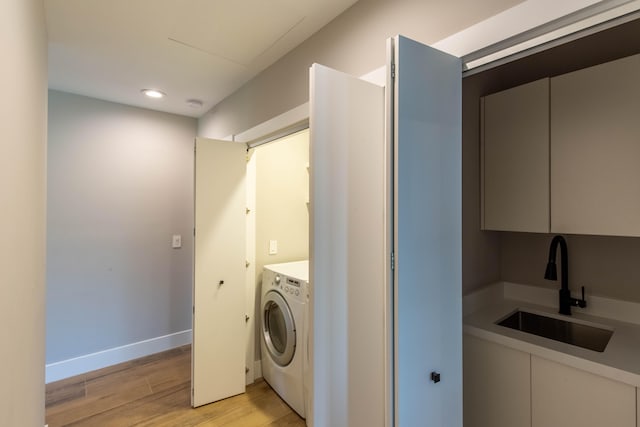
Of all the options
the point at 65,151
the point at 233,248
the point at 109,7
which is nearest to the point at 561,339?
the point at 233,248

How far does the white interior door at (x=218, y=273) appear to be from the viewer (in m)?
2.30

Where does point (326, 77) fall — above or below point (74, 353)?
above

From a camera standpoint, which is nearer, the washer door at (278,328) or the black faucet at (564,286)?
the black faucet at (564,286)

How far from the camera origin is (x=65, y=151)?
2727mm

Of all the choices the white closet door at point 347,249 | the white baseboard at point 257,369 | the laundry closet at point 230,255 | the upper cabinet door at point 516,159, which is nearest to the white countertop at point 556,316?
the upper cabinet door at point 516,159

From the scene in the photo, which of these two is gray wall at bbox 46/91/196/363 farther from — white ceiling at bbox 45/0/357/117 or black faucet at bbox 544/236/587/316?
black faucet at bbox 544/236/587/316

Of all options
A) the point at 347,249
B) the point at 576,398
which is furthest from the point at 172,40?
the point at 576,398

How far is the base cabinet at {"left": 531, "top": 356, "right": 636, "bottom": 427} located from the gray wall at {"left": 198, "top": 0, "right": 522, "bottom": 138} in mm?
1555

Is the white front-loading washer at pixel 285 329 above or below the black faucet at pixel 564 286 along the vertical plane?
below

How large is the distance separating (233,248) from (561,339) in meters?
2.37

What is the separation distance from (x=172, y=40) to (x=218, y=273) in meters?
1.66

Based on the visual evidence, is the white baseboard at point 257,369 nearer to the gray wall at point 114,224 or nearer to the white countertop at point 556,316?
the gray wall at point 114,224

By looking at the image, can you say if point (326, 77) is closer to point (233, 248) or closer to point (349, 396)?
point (349, 396)

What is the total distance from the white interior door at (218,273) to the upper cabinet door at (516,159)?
73.3 inches
